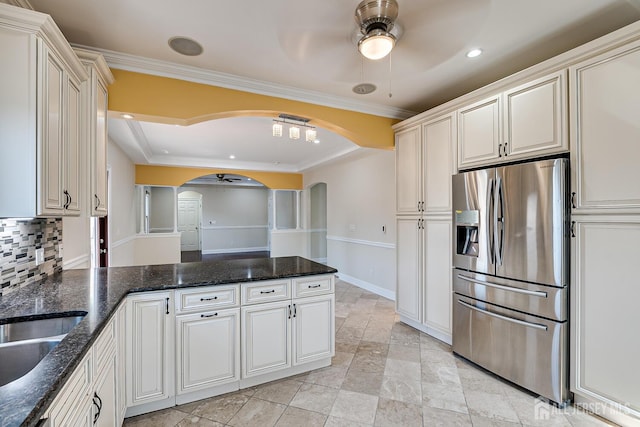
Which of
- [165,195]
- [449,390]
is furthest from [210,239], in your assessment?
[449,390]

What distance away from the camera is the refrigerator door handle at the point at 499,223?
236cm

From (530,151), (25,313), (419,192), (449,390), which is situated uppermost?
(530,151)

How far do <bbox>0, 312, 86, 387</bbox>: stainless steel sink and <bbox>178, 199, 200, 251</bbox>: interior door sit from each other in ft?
31.3

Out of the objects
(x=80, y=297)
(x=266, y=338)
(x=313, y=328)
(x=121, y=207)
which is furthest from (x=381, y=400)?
(x=121, y=207)

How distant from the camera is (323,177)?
689 cm

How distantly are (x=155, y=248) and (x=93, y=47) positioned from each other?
5.01 metres

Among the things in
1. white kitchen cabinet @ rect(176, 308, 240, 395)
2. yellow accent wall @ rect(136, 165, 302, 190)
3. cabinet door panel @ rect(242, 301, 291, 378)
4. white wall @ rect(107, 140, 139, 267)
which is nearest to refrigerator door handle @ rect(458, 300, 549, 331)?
cabinet door panel @ rect(242, 301, 291, 378)

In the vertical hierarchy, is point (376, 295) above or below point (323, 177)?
below

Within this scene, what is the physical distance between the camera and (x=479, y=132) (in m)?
2.62

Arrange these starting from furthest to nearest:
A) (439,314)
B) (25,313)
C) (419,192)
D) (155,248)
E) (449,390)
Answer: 1. (155,248)
2. (419,192)
3. (439,314)
4. (449,390)
5. (25,313)

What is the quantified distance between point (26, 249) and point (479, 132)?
11.8 ft

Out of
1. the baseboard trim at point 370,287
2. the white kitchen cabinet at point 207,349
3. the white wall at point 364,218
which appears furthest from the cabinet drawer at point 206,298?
the baseboard trim at point 370,287

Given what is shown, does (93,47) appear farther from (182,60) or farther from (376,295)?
(376,295)

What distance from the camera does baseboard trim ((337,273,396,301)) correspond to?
4.72 m
